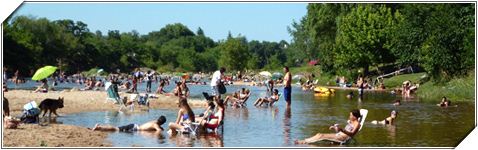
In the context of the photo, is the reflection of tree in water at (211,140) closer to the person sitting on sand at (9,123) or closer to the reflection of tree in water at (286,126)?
the reflection of tree in water at (286,126)

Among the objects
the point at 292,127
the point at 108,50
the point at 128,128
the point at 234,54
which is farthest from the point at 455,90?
the point at 108,50

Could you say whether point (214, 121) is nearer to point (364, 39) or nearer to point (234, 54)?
point (364, 39)

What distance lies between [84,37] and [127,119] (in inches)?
4973

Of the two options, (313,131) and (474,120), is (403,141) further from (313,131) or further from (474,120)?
(474,120)

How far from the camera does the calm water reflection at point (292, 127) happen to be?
16.7 meters

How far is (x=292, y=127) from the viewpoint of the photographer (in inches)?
795

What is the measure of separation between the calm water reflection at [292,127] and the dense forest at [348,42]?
665 cm

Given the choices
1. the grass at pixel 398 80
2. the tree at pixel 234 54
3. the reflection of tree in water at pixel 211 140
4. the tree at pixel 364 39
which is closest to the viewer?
the reflection of tree in water at pixel 211 140

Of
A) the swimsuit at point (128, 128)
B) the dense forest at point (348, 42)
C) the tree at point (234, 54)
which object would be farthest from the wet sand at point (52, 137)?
the tree at point (234, 54)

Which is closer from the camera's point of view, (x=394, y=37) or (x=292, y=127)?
(x=292, y=127)

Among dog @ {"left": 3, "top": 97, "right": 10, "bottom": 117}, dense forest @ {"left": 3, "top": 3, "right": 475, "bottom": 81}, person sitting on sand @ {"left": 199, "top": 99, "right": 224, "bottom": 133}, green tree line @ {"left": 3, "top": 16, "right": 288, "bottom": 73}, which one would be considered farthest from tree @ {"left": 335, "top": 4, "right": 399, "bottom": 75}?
dog @ {"left": 3, "top": 97, "right": 10, "bottom": 117}

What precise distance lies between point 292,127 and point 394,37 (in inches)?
1542

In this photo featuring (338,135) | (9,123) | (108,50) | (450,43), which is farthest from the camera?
(108,50)

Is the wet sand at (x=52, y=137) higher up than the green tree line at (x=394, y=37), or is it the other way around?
the green tree line at (x=394, y=37)
